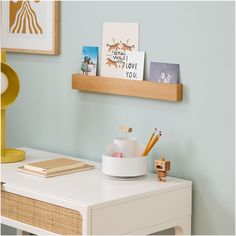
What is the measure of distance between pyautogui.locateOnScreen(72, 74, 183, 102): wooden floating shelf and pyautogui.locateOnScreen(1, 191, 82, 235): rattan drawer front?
0.62 meters

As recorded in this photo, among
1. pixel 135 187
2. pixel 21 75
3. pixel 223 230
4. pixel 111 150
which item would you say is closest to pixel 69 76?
pixel 21 75

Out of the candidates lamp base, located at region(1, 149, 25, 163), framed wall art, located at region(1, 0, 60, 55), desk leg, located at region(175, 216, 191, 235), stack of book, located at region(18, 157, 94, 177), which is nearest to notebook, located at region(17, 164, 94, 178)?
stack of book, located at region(18, 157, 94, 177)

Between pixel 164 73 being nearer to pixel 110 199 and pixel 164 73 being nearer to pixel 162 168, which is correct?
pixel 162 168

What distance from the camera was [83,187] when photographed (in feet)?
7.17

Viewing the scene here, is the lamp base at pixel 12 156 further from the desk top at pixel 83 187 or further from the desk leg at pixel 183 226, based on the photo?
the desk leg at pixel 183 226

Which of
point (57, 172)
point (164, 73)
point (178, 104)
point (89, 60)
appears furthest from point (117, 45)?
point (57, 172)

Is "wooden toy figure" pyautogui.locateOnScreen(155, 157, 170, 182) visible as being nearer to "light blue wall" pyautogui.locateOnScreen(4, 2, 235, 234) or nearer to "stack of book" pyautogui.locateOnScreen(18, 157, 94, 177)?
"light blue wall" pyautogui.locateOnScreen(4, 2, 235, 234)

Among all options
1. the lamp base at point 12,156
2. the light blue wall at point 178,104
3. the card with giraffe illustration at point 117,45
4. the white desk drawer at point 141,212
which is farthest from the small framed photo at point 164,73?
the lamp base at point 12,156

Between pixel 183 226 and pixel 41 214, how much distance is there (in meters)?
0.56

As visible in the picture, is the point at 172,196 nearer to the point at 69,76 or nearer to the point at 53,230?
the point at 53,230

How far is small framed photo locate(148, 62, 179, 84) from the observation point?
2369 mm

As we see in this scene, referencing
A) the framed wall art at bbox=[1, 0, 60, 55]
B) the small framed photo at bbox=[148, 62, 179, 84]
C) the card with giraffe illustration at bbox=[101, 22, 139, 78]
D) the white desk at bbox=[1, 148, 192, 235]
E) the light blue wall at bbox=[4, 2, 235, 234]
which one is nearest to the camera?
the white desk at bbox=[1, 148, 192, 235]

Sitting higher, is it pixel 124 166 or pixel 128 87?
pixel 128 87

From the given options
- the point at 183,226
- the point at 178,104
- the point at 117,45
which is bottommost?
the point at 183,226
